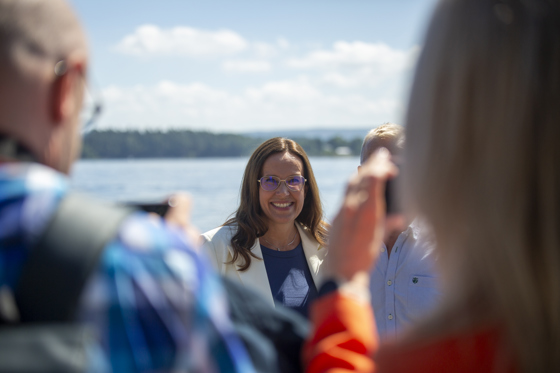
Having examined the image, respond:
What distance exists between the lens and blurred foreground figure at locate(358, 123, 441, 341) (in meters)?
3.28

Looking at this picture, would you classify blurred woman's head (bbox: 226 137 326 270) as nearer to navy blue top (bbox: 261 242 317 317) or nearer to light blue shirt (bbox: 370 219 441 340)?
navy blue top (bbox: 261 242 317 317)

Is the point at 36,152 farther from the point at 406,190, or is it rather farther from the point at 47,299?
the point at 406,190

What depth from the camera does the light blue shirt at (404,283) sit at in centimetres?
328

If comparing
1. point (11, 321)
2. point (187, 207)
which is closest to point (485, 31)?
point (187, 207)

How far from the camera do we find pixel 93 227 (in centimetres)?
83

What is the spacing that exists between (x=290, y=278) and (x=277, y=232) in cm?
48

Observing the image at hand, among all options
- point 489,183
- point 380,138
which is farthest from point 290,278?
point 489,183

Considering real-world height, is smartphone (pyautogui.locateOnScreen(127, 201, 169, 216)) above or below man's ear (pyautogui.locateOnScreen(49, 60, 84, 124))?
below

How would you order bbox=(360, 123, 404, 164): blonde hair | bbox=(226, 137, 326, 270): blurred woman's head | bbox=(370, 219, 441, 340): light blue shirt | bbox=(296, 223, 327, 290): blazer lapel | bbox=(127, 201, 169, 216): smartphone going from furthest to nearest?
bbox=(226, 137, 326, 270): blurred woman's head < bbox=(296, 223, 327, 290): blazer lapel < bbox=(360, 123, 404, 164): blonde hair < bbox=(370, 219, 441, 340): light blue shirt < bbox=(127, 201, 169, 216): smartphone

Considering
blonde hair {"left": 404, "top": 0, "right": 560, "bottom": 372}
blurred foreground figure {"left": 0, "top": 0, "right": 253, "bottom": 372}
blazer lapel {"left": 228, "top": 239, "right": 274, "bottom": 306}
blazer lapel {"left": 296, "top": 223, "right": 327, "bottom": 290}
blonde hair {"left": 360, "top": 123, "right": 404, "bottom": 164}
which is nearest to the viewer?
blurred foreground figure {"left": 0, "top": 0, "right": 253, "bottom": 372}

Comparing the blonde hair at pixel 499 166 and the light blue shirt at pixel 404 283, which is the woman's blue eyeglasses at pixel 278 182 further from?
the blonde hair at pixel 499 166

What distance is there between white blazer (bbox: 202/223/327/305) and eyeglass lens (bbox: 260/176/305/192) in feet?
1.51

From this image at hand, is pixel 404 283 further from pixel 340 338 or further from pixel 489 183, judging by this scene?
pixel 489 183

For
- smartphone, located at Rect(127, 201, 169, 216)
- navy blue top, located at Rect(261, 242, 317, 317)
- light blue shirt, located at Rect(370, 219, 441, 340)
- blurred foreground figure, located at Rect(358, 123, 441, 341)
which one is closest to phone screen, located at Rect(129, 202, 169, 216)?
smartphone, located at Rect(127, 201, 169, 216)
